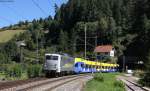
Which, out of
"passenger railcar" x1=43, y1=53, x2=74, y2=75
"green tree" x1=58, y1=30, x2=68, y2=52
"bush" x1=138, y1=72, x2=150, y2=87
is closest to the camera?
"bush" x1=138, y1=72, x2=150, y2=87

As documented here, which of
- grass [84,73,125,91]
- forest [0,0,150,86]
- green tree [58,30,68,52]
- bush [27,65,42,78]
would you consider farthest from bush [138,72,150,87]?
green tree [58,30,68,52]

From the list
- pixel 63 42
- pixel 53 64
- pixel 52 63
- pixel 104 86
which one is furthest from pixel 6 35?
pixel 104 86

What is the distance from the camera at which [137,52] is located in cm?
17462

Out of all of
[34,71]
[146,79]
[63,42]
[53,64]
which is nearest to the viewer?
[146,79]

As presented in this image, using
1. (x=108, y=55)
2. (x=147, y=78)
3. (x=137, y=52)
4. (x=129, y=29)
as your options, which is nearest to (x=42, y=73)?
(x=147, y=78)

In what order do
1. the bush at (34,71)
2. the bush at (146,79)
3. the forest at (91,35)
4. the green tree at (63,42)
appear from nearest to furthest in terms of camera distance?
the bush at (146,79) < the bush at (34,71) < the forest at (91,35) < the green tree at (63,42)

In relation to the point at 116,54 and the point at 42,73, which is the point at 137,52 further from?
the point at 42,73

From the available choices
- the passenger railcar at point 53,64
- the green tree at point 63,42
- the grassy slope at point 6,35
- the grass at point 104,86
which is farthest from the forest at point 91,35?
the grass at point 104,86

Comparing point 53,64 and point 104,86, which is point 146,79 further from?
point 53,64

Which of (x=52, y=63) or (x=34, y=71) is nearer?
(x=52, y=63)

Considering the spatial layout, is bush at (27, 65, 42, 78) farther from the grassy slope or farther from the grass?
the grassy slope

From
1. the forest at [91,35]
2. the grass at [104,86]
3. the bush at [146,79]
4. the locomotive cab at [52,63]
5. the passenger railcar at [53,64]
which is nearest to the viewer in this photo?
the grass at [104,86]

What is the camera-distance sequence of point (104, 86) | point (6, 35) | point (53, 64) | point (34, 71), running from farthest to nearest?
1. point (6, 35)
2. point (34, 71)
3. point (53, 64)
4. point (104, 86)

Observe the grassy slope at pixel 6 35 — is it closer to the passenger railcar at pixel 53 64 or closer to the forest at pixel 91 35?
the forest at pixel 91 35
